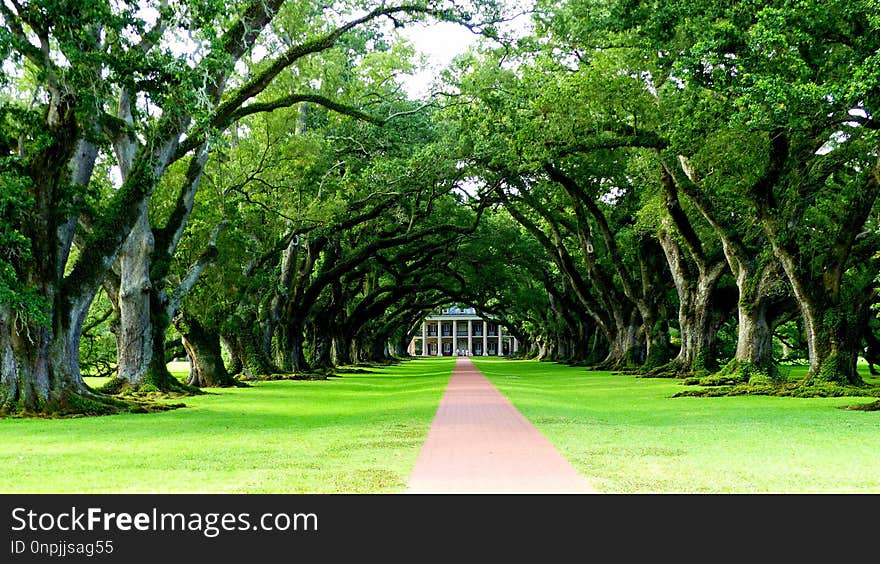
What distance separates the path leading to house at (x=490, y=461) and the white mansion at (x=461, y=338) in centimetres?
13308

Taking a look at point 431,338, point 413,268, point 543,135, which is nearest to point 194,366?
point 543,135

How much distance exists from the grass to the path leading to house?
0.26 m

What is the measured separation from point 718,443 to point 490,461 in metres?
3.55

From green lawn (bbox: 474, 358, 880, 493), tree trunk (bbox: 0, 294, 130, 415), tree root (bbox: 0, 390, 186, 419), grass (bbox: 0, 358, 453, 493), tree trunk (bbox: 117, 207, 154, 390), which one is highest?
tree trunk (bbox: 117, 207, 154, 390)

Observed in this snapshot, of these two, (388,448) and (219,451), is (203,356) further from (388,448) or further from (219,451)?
(388,448)

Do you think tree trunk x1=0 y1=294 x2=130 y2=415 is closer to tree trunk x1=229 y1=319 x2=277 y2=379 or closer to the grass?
the grass

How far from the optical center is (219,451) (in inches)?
415

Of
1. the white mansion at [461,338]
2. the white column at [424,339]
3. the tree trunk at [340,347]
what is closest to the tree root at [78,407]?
the tree trunk at [340,347]

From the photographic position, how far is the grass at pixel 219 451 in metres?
7.88

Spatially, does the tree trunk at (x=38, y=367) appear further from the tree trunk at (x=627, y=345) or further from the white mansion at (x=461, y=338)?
the white mansion at (x=461, y=338)

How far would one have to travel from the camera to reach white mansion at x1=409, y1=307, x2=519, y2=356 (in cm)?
14838

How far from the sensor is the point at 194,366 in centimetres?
2823

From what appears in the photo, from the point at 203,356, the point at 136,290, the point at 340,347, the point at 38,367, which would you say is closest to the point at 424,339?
the point at 340,347

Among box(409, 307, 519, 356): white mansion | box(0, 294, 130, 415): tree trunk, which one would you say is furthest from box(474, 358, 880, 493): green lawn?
box(409, 307, 519, 356): white mansion
